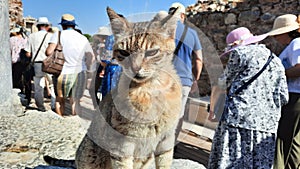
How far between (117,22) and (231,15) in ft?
19.8

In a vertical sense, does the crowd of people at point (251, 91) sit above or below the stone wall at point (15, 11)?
below

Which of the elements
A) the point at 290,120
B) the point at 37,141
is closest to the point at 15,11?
the point at 37,141

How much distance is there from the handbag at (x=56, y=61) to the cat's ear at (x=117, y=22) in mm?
3202

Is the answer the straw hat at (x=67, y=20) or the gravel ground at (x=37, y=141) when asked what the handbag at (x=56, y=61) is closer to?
the straw hat at (x=67, y=20)

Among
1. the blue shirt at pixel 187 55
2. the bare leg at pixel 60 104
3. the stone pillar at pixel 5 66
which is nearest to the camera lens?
the blue shirt at pixel 187 55

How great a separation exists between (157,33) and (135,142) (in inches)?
28.1

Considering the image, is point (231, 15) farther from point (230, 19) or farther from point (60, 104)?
point (60, 104)

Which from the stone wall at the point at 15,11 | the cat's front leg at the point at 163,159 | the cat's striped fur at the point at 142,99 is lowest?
the cat's front leg at the point at 163,159

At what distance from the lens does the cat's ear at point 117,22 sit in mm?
1828

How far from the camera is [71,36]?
4.81m

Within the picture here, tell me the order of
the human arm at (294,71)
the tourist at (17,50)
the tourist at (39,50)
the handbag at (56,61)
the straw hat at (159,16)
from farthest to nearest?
the tourist at (17,50) → the tourist at (39,50) → the handbag at (56,61) → the human arm at (294,71) → the straw hat at (159,16)

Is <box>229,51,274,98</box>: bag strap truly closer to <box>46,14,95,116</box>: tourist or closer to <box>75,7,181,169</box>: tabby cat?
<box>75,7,181,169</box>: tabby cat

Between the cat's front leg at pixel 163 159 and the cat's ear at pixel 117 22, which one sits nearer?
the cat's ear at pixel 117 22

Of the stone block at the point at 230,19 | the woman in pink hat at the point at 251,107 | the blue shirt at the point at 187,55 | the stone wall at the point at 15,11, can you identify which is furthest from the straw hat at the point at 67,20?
the stone wall at the point at 15,11
